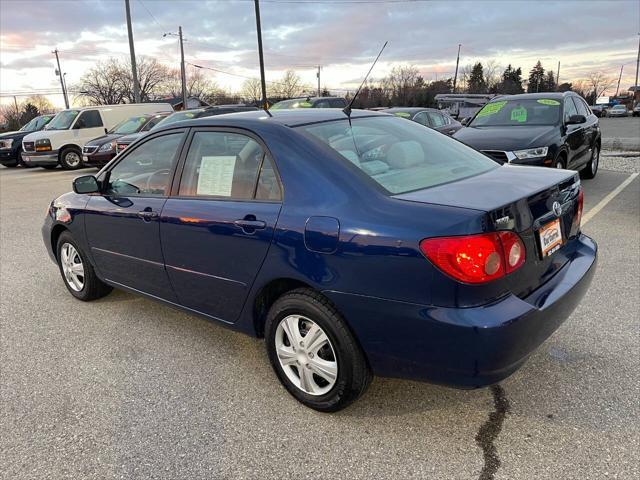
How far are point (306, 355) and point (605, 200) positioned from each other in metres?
6.70

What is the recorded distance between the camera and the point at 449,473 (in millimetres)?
2211

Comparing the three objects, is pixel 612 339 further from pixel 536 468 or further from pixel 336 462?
pixel 336 462

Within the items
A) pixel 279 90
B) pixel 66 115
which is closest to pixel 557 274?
pixel 66 115

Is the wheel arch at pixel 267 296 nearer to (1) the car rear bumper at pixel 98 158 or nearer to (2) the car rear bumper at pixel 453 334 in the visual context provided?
(2) the car rear bumper at pixel 453 334

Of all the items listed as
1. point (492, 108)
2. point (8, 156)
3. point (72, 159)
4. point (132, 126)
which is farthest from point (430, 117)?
point (8, 156)

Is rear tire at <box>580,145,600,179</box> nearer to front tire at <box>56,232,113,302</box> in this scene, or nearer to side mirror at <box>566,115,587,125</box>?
side mirror at <box>566,115,587,125</box>

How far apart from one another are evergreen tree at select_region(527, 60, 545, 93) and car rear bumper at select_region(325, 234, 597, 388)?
10402cm

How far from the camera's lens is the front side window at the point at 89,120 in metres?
16.3

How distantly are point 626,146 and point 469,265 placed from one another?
51.9ft

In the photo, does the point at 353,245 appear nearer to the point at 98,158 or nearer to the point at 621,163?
the point at 621,163

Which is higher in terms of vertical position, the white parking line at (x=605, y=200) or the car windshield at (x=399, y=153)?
the car windshield at (x=399, y=153)

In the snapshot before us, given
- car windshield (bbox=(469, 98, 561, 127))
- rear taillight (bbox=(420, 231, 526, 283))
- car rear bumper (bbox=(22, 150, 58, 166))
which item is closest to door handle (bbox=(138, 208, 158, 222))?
rear taillight (bbox=(420, 231, 526, 283))

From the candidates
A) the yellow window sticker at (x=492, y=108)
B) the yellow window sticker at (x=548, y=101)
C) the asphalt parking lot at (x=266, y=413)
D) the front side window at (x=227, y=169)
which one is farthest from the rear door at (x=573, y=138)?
the front side window at (x=227, y=169)

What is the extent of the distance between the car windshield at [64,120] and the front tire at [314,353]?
16.1 metres
